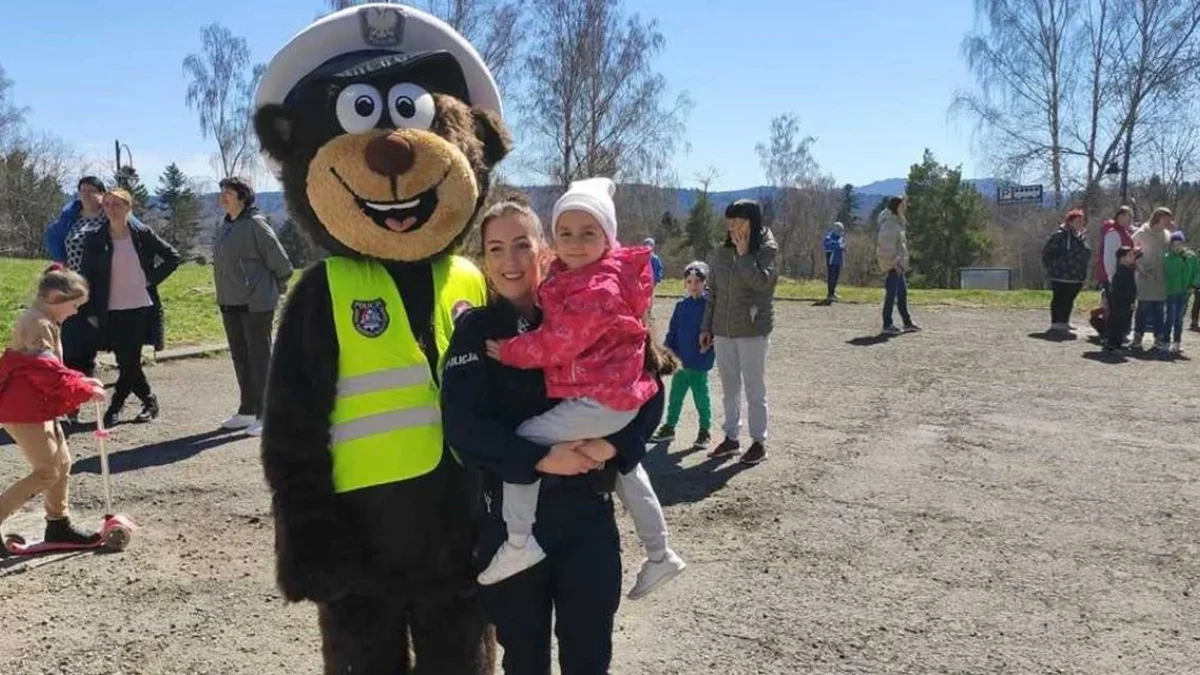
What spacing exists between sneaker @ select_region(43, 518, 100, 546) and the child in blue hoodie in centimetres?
366

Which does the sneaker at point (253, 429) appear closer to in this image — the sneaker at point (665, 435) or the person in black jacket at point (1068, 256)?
the sneaker at point (665, 435)

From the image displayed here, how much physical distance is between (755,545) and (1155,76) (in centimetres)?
2449

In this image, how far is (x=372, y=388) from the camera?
254cm

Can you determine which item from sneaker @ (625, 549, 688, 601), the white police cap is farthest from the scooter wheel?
sneaker @ (625, 549, 688, 601)

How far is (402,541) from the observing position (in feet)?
8.42

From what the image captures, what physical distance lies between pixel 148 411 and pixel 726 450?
4722 mm

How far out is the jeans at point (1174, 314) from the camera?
11109mm

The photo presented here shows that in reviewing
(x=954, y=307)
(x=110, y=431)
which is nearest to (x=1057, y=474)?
(x=110, y=431)

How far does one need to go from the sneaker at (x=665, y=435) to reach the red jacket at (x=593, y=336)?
4614 millimetres

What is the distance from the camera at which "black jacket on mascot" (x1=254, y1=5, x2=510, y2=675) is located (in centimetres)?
252

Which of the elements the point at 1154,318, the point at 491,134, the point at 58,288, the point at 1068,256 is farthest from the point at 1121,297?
the point at 58,288

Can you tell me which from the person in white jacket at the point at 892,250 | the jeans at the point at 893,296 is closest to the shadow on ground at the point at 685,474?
the person in white jacket at the point at 892,250

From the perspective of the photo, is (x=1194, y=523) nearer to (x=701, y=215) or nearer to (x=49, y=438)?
(x=49, y=438)

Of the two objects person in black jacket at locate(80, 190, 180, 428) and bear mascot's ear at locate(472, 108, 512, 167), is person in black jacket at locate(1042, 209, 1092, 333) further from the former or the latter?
bear mascot's ear at locate(472, 108, 512, 167)
